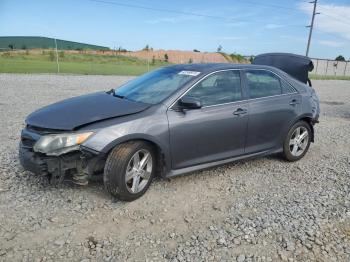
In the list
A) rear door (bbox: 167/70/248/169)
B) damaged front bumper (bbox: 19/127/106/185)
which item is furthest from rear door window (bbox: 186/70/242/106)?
damaged front bumper (bbox: 19/127/106/185)

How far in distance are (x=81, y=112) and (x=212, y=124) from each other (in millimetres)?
1634

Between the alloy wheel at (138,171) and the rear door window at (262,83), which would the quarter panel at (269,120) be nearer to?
the rear door window at (262,83)

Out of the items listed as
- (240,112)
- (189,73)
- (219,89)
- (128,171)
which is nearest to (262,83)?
(240,112)

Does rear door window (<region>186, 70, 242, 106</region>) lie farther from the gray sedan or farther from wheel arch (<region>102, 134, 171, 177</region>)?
wheel arch (<region>102, 134, 171, 177</region>)

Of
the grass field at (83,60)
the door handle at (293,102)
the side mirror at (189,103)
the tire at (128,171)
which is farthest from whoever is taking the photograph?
the grass field at (83,60)

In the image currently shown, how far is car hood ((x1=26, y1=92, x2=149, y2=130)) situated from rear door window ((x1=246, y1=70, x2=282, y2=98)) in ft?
5.56

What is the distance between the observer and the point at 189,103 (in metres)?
4.16

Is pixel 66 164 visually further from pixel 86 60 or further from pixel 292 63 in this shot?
pixel 86 60

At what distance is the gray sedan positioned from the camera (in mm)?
3754

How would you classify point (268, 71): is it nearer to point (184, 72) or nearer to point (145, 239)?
point (184, 72)

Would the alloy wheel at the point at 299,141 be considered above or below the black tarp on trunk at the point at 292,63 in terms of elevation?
below

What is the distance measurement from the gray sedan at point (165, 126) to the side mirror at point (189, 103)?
0.01 meters

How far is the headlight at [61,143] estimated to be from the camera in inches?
144

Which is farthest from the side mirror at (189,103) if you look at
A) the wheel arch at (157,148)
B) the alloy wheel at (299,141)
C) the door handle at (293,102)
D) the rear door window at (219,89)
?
the alloy wheel at (299,141)
